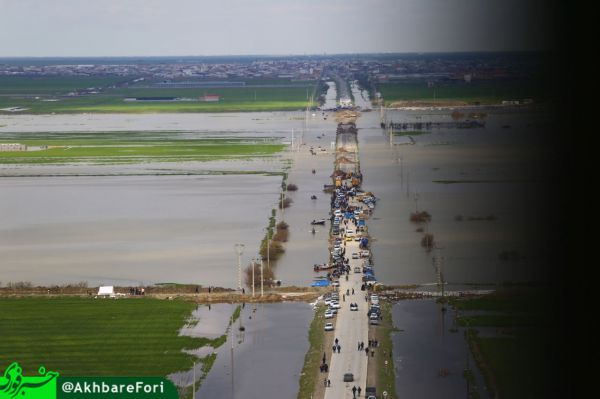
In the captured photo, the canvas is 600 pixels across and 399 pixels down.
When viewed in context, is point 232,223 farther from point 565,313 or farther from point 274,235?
point 565,313

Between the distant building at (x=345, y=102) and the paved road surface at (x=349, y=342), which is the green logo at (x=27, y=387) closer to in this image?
the paved road surface at (x=349, y=342)

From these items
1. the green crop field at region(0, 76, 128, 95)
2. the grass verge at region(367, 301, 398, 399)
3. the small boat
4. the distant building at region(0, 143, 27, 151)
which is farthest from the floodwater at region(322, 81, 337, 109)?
the grass verge at region(367, 301, 398, 399)

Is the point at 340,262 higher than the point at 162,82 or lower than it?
lower

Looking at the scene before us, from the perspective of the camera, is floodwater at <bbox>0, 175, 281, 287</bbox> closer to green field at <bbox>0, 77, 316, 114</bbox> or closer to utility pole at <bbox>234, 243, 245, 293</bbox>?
utility pole at <bbox>234, 243, 245, 293</bbox>

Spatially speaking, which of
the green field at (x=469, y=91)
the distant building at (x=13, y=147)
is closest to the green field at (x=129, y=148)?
the distant building at (x=13, y=147)

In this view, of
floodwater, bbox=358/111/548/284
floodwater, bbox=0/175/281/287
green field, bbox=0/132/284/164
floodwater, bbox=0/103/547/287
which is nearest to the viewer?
floodwater, bbox=358/111/548/284

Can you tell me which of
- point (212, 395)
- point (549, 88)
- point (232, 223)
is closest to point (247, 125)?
point (232, 223)
